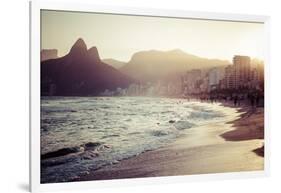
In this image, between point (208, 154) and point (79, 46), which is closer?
point (79, 46)

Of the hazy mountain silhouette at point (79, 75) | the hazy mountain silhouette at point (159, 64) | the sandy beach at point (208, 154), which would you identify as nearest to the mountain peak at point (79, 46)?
the hazy mountain silhouette at point (79, 75)

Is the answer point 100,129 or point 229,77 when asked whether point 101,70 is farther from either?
point 229,77

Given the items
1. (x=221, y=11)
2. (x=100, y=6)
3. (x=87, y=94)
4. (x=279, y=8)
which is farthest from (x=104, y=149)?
(x=279, y=8)

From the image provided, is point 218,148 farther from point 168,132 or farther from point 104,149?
point 104,149

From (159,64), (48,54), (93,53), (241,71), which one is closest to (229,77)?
(241,71)

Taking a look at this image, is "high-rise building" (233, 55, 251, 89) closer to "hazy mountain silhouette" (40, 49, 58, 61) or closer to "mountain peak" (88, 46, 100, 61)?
"mountain peak" (88, 46, 100, 61)

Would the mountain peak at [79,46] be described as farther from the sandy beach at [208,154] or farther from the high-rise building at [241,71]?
the high-rise building at [241,71]
